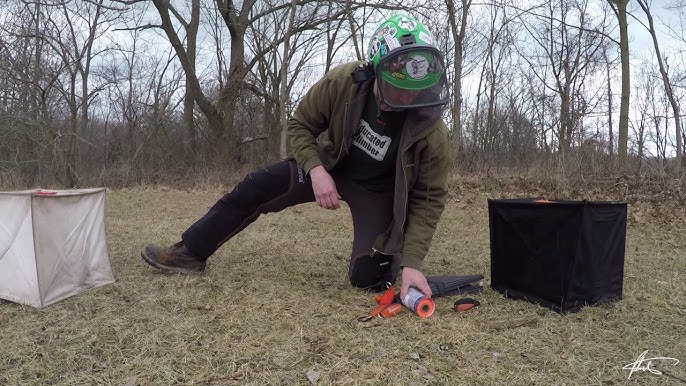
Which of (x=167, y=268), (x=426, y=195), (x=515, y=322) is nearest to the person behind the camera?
(x=515, y=322)

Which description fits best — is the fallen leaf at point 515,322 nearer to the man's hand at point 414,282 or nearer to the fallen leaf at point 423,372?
the man's hand at point 414,282

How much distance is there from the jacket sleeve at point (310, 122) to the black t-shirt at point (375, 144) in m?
0.23

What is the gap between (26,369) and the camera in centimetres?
193

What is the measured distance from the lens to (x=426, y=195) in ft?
9.35

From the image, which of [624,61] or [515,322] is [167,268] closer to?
[515,322]

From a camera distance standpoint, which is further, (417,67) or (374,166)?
(374,166)

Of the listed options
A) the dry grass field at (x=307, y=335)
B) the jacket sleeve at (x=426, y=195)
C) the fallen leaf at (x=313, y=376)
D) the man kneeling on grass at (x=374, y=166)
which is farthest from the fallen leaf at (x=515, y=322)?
the fallen leaf at (x=313, y=376)

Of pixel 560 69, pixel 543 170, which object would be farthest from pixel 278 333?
pixel 560 69

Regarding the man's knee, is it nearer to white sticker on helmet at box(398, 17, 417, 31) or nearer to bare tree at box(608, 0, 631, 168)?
white sticker on helmet at box(398, 17, 417, 31)

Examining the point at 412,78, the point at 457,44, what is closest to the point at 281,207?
the point at 412,78

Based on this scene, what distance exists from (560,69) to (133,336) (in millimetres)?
15117

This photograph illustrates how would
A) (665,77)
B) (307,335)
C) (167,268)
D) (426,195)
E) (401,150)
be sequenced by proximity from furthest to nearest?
(665,77)
(167,268)
(426,195)
(401,150)
(307,335)

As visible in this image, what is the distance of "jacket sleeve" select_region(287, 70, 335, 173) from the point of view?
115 inches

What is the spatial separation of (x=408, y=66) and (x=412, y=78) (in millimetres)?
61
